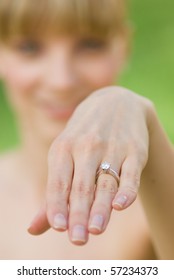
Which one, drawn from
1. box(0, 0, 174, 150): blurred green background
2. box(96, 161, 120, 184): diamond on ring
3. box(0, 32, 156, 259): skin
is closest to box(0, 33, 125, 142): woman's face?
box(0, 32, 156, 259): skin

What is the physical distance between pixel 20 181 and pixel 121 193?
892 millimetres

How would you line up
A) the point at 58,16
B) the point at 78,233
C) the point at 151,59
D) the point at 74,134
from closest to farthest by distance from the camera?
the point at 78,233
the point at 74,134
the point at 58,16
the point at 151,59

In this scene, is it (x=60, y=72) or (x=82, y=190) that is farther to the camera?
(x=60, y=72)

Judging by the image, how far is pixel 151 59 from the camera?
1959 mm

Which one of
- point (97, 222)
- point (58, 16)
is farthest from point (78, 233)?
point (58, 16)

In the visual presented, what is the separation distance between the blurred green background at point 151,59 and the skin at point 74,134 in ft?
1.46

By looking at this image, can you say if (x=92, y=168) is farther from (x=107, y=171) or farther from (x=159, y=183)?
(x=159, y=183)

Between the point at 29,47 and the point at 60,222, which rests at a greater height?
the point at 29,47

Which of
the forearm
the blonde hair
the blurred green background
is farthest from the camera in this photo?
the blurred green background

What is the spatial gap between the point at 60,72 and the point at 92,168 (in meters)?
0.79

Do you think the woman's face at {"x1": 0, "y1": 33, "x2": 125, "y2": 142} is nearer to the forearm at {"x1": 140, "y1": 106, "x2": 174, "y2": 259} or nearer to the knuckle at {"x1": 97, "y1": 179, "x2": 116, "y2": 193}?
the forearm at {"x1": 140, "y1": 106, "x2": 174, "y2": 259}

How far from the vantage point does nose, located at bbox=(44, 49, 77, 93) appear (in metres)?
1.35

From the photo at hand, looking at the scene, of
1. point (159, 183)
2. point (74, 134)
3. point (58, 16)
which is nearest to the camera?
point (74, 134)
